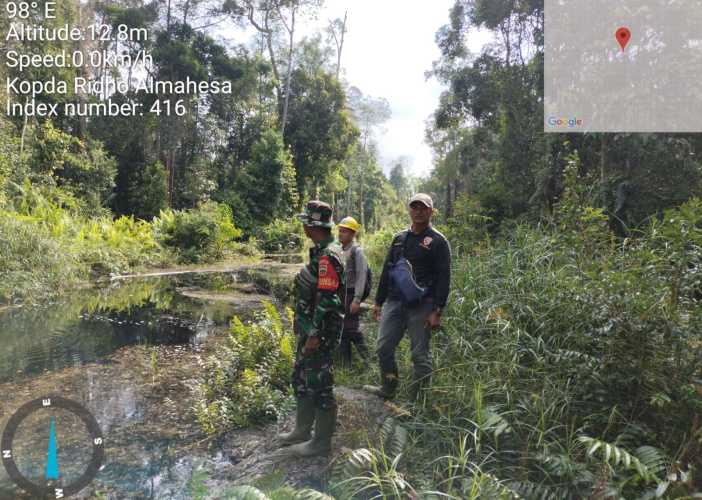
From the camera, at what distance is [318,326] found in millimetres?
2846

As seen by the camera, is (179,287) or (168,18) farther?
(168,18)

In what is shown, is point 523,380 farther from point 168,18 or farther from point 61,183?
point 168,18

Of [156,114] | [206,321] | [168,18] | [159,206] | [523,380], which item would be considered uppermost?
[168,18]

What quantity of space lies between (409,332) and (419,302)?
278mm

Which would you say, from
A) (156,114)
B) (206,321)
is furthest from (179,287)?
(156,114)

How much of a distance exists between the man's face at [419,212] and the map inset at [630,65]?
6.86m

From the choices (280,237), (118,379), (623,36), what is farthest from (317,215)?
(280,237)

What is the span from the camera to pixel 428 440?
2.97 m

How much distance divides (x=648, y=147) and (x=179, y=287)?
10.3 meters

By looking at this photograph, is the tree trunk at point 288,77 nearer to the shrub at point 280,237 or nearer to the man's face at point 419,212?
the shrub at point 280,237

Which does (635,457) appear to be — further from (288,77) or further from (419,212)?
(288,77)

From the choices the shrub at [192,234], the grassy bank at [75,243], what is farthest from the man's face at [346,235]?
the shrub at [192,234]

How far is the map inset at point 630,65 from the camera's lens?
798 centimetres

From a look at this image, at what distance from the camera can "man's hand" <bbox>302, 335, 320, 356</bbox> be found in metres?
2.83
